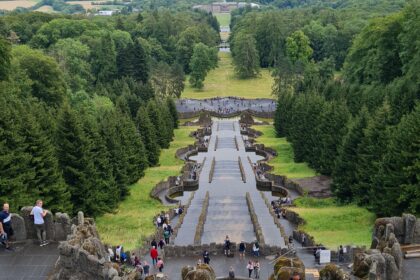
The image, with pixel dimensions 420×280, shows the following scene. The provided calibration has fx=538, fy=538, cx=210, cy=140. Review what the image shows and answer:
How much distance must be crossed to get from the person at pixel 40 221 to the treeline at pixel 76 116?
56.4ft

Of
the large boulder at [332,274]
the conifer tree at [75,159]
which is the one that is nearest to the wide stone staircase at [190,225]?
the conifer tree at [75,159]

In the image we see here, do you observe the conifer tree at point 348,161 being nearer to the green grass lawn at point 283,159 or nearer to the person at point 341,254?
the green grass lawn at point 283,159

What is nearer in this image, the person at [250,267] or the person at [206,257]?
the person at [250,267]

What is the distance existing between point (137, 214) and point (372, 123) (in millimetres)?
22569

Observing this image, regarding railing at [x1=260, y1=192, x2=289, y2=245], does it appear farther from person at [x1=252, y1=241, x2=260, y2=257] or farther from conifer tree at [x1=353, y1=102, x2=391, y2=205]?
conifer tree at [x1=353, y1=102, x2=391, y2=205]

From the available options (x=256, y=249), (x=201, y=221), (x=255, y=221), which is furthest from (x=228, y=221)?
(x=256, y=249)

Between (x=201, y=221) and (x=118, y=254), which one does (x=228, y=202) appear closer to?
(x=201, y=221)

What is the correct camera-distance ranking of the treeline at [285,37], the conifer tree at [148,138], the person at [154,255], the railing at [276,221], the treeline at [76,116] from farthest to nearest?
1. the treeline at [285,37]
2. the conifer tree at [148,138]
3. the treeline at [76,116]
4. the railing at [276,221]
5. the person at [154,255]

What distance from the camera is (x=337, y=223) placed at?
43219 mm

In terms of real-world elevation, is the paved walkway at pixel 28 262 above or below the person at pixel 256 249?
above

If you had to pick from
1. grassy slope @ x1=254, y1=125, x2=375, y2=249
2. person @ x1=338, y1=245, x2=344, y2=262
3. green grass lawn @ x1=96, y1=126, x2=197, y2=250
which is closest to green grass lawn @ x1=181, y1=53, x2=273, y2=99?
green grass lawn @ x1=96, y1=126, x2=197, y2=250

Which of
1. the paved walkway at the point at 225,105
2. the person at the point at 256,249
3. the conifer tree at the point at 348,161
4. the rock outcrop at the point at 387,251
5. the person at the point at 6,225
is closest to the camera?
the rock outcrop at the point at 387,251

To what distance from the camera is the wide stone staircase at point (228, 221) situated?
43125 mm

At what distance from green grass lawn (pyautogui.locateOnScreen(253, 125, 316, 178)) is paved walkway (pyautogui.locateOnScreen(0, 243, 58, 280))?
45.3 m
